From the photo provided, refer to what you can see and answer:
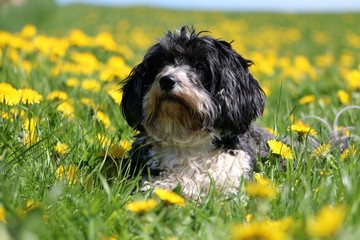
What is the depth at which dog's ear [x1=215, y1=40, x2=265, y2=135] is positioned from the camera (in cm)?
377

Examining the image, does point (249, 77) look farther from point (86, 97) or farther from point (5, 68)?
point (5, 68)

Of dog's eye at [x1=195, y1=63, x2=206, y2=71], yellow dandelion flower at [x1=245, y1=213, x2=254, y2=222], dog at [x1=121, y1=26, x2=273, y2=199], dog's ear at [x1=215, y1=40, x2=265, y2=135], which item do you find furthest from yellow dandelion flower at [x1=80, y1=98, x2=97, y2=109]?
yellow dandelion flower at [x1=245, y1=213, x2=254, y2=222]

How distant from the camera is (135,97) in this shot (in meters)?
3.95

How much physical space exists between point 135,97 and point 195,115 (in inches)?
19.0

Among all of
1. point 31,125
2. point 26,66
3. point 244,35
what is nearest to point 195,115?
point 31,125

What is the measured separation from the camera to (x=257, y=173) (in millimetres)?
3686

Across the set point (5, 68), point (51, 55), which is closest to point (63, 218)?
point (5, 68)

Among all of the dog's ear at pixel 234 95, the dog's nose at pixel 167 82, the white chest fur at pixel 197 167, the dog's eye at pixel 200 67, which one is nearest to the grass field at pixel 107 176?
the white chest fur at pixel 197 167

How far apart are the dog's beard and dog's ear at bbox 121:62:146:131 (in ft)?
0.35

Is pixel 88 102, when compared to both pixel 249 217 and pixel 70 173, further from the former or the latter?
pixel 249 217

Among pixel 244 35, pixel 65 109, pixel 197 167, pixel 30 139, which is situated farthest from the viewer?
pixel 244 35

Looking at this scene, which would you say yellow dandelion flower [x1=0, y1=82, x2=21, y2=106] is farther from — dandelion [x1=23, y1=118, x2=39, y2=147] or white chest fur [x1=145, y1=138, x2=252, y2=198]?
white chest fur [x1=145, y1=138, x2=252, y2=198]

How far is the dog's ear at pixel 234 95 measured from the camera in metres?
3.77

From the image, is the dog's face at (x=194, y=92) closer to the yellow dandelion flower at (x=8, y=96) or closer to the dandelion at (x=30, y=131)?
the dandelion at (x=30, y=131)
